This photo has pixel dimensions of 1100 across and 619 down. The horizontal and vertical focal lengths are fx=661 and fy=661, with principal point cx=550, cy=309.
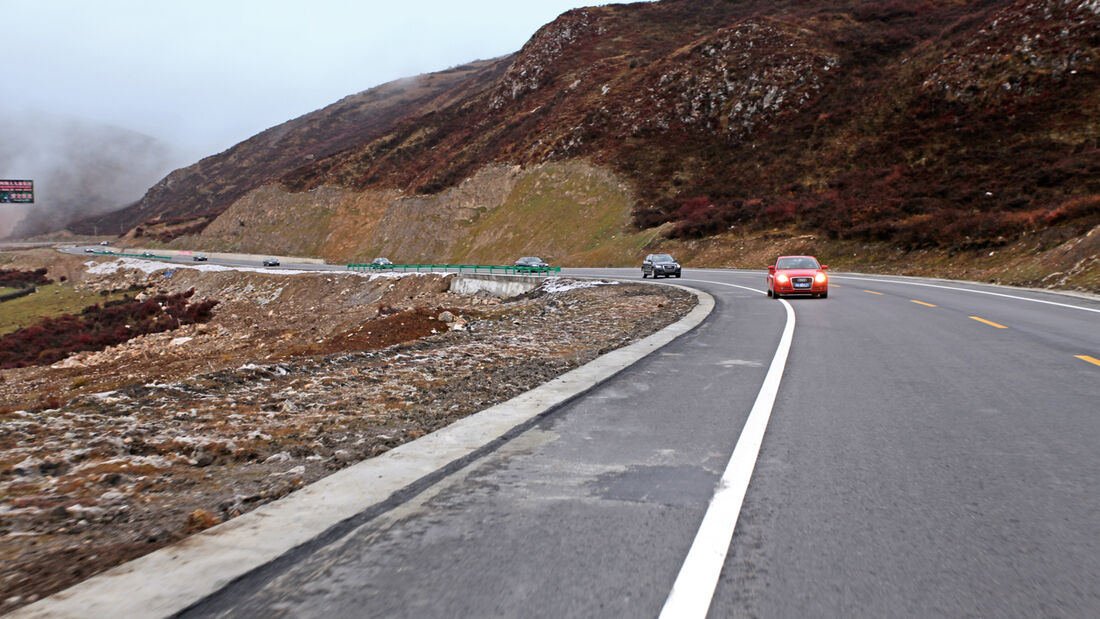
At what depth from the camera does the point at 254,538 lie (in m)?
3.16

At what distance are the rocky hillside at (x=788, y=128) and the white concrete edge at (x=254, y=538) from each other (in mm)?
31608

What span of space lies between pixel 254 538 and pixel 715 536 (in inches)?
86.8

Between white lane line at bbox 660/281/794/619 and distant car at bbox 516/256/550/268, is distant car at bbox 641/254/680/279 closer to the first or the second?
distant car at bbox 516/256/550/268

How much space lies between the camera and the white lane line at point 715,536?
2.55m

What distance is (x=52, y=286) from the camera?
225 feet

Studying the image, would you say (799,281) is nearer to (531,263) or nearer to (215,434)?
(215,434)

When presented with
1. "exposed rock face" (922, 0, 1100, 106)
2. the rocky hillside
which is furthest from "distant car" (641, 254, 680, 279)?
"exposed rock face" (922, 0, 1100, 106)

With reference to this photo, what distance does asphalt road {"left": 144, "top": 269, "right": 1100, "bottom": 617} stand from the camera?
2.62 metres

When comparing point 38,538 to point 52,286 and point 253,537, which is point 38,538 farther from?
point 52,286

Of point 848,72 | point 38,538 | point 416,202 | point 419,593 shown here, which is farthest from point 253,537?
point 416,202

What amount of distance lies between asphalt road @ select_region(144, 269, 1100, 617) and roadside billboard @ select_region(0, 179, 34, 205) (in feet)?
267

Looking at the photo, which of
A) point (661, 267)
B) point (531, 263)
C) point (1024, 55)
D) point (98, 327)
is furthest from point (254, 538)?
Answer: point (1024, 55)

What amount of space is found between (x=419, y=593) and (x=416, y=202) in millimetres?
74254

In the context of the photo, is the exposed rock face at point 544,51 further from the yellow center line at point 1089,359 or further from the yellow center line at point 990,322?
the yellow center line at point 1089,359
